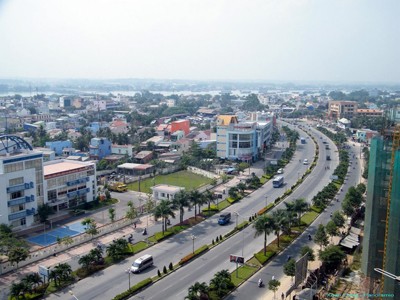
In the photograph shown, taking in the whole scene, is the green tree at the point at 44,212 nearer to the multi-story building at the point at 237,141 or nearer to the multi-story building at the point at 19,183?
the multi-story building at the point at 19,183

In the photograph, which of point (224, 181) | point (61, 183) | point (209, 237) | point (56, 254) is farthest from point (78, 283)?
point (224, 181)

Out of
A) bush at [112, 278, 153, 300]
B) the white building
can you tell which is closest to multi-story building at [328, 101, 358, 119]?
the white building

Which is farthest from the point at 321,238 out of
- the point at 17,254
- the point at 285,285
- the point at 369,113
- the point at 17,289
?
the point at 369,113

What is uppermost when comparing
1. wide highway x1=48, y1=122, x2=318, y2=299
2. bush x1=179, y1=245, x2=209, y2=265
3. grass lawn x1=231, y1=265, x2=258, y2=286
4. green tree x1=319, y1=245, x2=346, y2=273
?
green tree x1=319, y1=245, x2=346, y2=273

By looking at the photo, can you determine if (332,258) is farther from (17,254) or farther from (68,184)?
(68,184)

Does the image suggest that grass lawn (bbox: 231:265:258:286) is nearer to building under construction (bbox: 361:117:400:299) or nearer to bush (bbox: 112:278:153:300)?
bush (bbox: 112:278:153:300)

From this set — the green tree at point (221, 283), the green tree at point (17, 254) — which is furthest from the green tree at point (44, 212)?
the green tree at point (221, 283)
